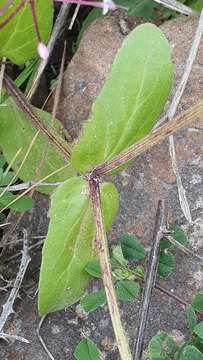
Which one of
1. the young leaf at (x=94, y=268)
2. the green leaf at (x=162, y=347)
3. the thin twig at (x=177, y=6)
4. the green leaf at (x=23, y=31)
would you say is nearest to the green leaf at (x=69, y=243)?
the young leaf at (x=94, y=268)

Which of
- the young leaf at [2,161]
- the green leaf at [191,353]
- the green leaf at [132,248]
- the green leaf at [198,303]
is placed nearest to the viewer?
the green leaf at [191,353]

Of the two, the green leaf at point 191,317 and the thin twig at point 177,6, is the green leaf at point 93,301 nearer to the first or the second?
the green leaf at point 191,317

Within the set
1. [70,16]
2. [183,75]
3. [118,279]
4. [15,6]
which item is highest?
[15,6]

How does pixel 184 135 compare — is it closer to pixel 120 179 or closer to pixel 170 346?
pixel 120 179

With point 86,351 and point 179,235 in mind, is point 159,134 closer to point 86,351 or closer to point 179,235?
point 179,235

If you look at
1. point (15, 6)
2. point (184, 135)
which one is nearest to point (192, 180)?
point (184, 135)

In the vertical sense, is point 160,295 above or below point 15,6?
below

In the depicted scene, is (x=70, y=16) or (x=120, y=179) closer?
(x=120, y=179)
